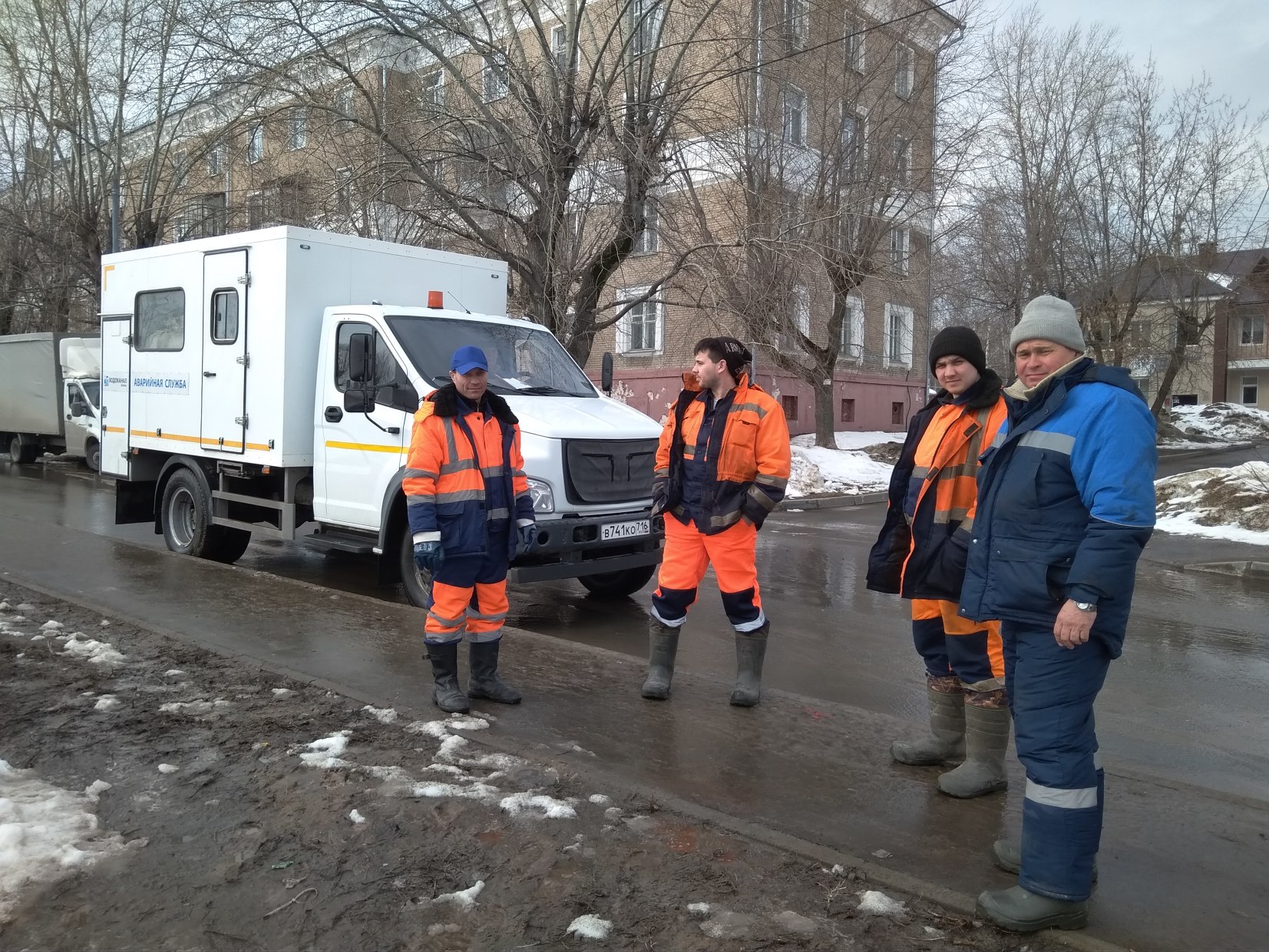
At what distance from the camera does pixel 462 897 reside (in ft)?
10.7

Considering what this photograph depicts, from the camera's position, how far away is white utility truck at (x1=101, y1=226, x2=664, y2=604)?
7.77m

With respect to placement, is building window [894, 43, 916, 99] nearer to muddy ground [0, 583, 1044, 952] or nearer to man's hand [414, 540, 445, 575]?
man's hand [414, 540, 445, 575]

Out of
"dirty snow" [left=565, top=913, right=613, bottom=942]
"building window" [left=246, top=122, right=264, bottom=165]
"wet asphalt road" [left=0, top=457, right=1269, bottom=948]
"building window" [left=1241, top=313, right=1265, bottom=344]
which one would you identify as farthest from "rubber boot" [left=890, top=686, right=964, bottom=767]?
"building window" [left=1241, top=313, right=1265, bottom=344]

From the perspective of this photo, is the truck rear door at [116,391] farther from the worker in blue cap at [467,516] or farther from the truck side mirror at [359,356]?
the worker in blue cap at [467,516]

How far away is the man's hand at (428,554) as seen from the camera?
494 centimetres

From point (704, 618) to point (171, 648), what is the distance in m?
3.93

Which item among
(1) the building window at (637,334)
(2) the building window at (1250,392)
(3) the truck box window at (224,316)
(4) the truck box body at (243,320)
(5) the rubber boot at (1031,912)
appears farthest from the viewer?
(2) the building window at (1250,392)

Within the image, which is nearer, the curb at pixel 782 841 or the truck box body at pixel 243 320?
the curb at pixel 782 841

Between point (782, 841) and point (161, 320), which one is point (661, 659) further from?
point (161, 320)

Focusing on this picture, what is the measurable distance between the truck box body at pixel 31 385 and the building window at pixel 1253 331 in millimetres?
57782

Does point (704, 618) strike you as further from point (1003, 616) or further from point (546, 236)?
point (546, 236)

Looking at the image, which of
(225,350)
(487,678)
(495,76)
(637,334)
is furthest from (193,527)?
(637,334)

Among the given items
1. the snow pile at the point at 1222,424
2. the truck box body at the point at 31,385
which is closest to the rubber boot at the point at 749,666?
the truck box body at the point at 31,385

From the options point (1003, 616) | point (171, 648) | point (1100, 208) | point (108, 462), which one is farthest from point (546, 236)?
point (1100, 208)
